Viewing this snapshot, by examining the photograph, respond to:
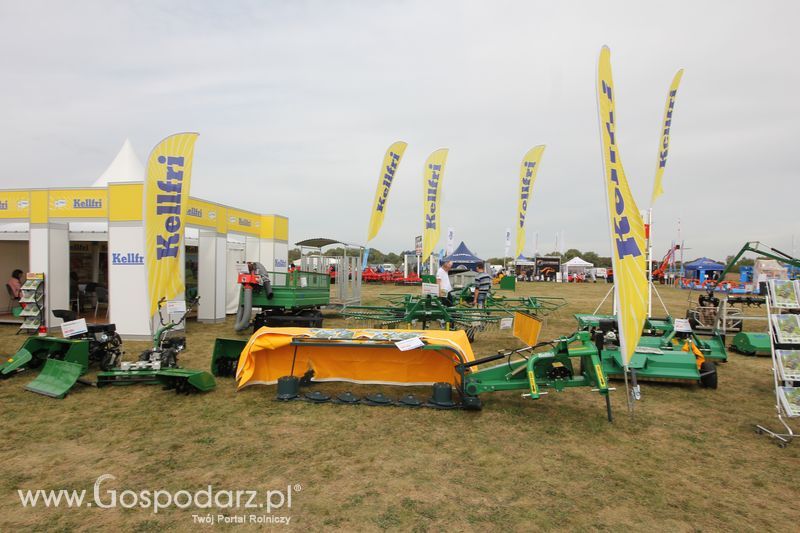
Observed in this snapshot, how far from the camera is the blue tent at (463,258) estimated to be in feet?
106

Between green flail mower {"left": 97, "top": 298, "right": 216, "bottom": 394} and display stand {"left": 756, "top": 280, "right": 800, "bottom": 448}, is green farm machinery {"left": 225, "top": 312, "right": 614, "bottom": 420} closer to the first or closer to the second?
green flail mower {"left": 97, "top": 298, "right": 216, "bottom": 394}

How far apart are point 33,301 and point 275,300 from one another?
5.46 m

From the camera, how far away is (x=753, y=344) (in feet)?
28.2

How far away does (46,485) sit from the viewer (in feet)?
11.0

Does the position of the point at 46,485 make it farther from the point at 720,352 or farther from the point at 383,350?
the point at 720,352

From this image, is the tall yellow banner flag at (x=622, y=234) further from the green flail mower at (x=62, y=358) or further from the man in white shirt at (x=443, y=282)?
the green flail mower at (x=62, y=358)

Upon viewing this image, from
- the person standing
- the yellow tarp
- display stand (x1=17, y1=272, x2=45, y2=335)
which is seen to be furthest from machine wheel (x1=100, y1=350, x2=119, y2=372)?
the person standing

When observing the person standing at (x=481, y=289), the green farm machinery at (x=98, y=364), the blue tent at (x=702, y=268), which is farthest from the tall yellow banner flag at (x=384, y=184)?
the blue tent at (x=702, y=268)

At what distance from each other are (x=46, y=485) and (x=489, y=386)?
406cm

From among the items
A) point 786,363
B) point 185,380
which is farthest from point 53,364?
point 786,363

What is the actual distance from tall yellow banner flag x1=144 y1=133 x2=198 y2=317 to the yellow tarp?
246cm

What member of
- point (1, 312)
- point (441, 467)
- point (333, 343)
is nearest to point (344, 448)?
point (441, 467)

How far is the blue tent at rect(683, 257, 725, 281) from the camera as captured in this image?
33969mm

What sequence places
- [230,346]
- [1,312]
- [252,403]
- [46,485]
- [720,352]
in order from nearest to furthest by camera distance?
[46,485], [252,403], [230,346], [720,352], [1,312]
